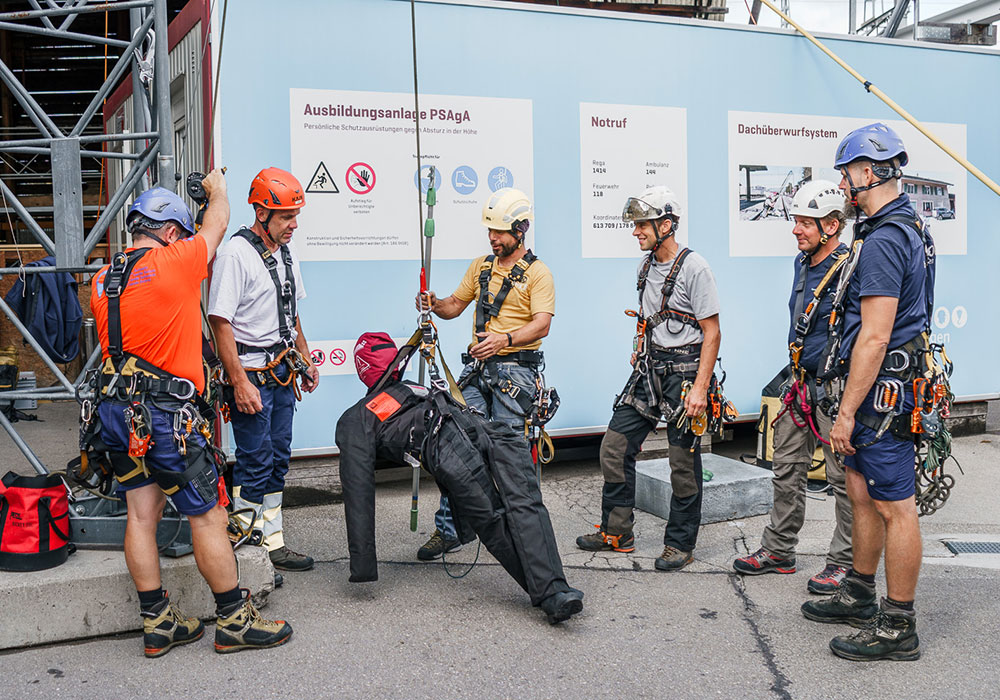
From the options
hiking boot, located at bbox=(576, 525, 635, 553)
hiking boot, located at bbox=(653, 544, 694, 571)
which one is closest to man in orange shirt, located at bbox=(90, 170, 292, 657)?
hiking boot, located at bbox=(576, 525, 635, 553)

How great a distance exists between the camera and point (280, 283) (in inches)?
185

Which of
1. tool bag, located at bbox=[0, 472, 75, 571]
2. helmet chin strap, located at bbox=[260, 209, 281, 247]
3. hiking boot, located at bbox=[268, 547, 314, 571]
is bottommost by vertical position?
hiking boot, located at bbox=[268, 547, 314, 571]

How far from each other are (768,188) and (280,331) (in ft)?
14.7

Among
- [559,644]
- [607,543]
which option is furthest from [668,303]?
[559,644]

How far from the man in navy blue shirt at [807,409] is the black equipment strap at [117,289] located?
3143 millimetres

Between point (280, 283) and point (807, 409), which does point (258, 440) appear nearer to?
point (280, 283)

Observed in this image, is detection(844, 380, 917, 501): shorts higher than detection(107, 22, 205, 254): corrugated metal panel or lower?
lower

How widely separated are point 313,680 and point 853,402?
96.7 inches

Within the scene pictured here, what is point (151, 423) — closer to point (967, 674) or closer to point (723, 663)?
point (723, 663)

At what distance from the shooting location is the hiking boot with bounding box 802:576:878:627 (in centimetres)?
404

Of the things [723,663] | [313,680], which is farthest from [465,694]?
[723,663]

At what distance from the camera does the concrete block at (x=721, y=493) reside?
5840 mm

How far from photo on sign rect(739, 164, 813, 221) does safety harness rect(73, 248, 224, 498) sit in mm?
5055

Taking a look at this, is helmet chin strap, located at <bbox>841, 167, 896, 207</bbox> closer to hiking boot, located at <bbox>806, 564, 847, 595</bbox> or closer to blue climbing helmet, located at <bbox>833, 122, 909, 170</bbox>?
blue climbing helmet, located at <bbox>833, 122, 909, 170</bbox>
